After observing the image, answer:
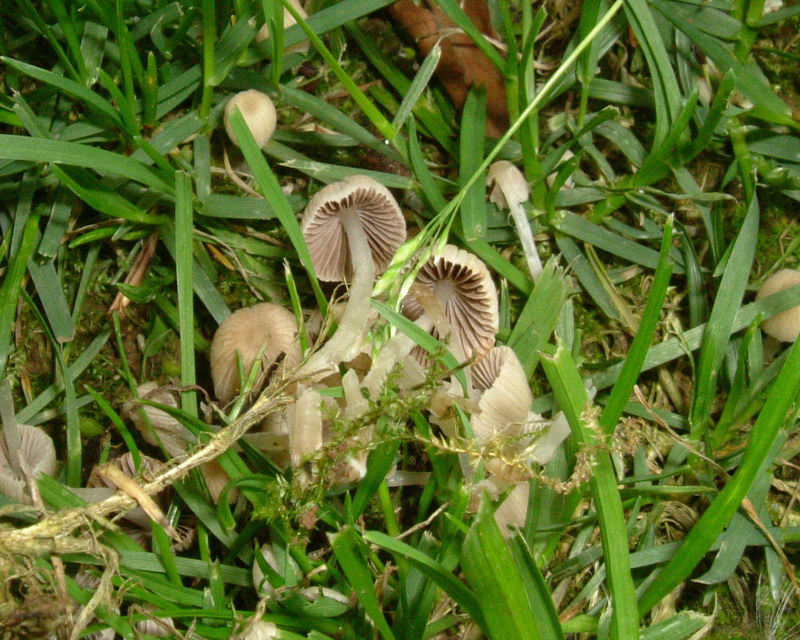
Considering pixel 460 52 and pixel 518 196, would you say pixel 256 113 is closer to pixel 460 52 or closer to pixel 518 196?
pixel 460 52

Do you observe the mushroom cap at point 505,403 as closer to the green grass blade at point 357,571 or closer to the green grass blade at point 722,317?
the green grass blade at point 357,571

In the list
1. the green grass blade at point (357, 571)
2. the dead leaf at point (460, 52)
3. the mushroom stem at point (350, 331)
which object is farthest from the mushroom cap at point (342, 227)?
the green grass blade at point (357, 571)

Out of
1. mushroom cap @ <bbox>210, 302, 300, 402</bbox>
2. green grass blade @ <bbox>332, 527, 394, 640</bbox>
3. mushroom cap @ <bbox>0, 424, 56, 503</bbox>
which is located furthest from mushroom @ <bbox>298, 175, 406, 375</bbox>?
mushroom cap @ <bbox>0, 424, 56, 503</bbox>

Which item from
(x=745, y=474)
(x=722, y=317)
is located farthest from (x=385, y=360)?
(x=722, y=317)

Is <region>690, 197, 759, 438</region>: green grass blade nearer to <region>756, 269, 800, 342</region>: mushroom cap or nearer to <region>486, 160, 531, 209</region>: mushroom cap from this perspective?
<region>756, 269, 800, 342</region>: mushroom cap

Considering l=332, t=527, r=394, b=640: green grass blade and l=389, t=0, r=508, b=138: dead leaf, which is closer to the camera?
l=332, t=527, r=394, b=640: green grass blade

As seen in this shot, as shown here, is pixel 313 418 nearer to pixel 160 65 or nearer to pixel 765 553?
pixel 160 65
